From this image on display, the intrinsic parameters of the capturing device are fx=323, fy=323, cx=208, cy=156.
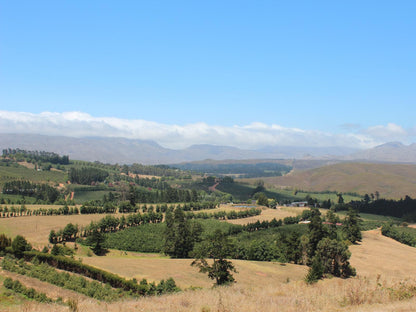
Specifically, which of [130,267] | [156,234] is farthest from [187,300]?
[156,234]

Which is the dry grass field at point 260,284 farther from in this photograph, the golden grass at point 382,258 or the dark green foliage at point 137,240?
the dark green foliage at point 137,240

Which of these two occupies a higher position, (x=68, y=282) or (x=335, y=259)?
(x=68, y=282)

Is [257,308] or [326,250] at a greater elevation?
[257,308]

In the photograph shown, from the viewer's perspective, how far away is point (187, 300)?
21.8 meters

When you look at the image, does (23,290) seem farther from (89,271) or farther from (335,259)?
(335,259)

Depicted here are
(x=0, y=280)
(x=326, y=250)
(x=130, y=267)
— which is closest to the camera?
(x=0, y=280)

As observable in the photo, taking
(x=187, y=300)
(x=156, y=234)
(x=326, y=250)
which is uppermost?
(x=187, y=300)

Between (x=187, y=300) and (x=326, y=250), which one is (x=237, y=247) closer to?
(x=326, y=250)

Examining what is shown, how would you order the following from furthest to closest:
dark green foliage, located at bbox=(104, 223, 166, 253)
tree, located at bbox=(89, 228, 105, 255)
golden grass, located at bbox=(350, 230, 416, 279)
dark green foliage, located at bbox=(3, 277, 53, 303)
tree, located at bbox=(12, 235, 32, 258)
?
dark green foliage, located at bbox=(104, 223, 166, 253), tree, located at bbox=(89, 228, 105, 255), golden grass, located at bbox=(350, 230, 416, 279), tree, located at bbox=(12, 235, 32, 258), dark green foliage, located at bbox=(3, 277, 53, 303)

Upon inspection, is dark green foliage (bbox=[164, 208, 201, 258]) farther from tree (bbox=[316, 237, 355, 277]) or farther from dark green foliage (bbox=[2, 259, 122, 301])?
dark green foliage (bbox=[2, 259, 122, 301])

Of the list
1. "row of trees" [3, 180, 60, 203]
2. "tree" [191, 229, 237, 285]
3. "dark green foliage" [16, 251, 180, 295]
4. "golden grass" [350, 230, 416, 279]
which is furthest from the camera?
"row of trees" [3, 180, 60, 203]

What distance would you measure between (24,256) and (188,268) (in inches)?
1163

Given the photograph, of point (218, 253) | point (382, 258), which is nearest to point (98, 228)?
point (218, 253)

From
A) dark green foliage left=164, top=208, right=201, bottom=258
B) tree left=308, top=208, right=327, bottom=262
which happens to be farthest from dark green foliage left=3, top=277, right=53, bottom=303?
tree left=308, top=208, right=327, bottom=262
